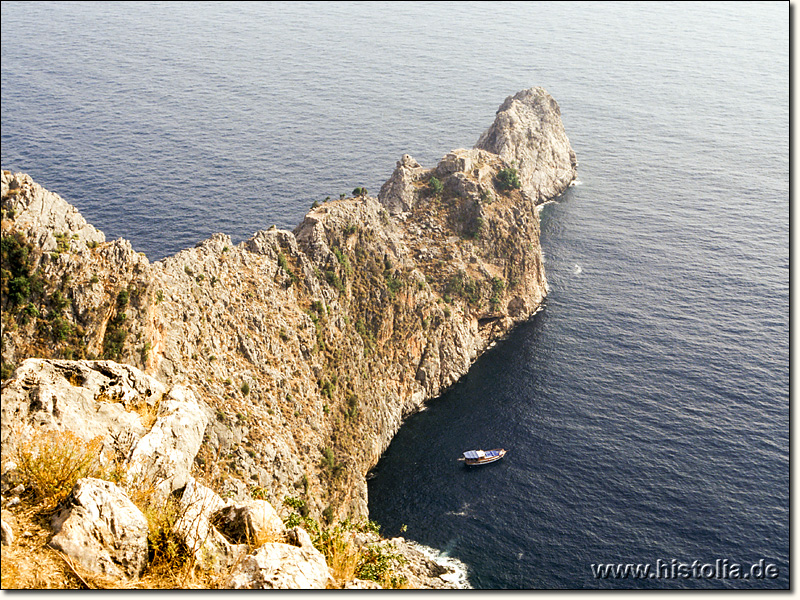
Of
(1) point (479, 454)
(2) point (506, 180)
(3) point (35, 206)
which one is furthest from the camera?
(2) point (506, 180)

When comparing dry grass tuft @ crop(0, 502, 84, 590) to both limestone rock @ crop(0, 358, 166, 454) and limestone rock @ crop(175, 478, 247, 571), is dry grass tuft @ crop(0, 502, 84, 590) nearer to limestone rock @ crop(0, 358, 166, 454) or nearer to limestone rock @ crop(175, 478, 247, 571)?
limestone rock @ crop(0, 358, 166, 454)

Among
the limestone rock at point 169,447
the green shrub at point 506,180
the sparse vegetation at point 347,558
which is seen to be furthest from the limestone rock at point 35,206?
the green shrub at point 506,180

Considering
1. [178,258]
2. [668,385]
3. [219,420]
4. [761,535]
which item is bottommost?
[761,535]

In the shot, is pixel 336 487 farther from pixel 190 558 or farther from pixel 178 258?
pixel 190 558

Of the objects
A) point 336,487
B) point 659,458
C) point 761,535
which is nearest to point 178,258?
point 336,487

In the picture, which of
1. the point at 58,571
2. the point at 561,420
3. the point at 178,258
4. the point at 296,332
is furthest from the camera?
the point at 561,420

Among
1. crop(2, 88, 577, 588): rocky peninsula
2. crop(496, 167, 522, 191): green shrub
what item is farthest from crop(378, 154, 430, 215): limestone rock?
crop(496, 167, 522, 191): green shrub

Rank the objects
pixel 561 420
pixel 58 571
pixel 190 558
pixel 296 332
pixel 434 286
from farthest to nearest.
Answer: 1. pixel 434 286
2. pixel 561 420
3. pixel 296 332
4. pixel 190 558
5. pixel 58 571

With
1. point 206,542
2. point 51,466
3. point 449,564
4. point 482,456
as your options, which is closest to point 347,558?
point 206,542

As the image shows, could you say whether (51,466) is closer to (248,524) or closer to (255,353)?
(248,524)
